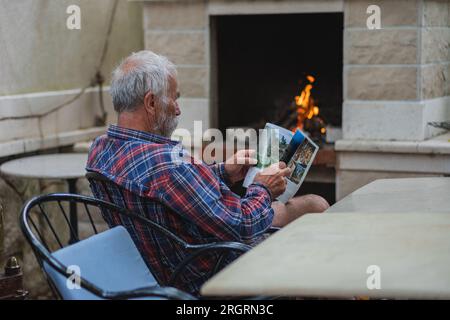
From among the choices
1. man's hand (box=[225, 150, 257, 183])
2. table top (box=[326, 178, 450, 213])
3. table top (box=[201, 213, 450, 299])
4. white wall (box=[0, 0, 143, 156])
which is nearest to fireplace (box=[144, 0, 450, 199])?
white wall (box=[0, 0, 143, 156])

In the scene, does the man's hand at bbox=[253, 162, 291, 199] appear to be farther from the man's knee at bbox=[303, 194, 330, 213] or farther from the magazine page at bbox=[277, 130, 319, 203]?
the man's knee at bbox=[303, 194, 330, 213]

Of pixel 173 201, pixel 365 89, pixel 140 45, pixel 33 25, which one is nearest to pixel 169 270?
pixel 173 201

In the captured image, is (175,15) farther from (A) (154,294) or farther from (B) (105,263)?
(A) (154,294)

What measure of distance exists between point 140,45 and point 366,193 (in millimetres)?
3220

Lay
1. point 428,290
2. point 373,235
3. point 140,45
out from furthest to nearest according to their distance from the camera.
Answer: point 140,45, point 373,235, point 428,290

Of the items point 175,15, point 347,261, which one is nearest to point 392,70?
point 175,15

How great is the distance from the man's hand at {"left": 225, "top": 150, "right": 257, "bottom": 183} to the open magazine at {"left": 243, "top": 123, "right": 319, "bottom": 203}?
0.08 meters

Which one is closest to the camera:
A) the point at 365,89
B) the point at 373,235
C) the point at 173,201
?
the point at 373,235

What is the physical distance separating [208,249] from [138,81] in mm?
600

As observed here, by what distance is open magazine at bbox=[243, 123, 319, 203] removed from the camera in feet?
8.84

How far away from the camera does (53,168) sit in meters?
3.90

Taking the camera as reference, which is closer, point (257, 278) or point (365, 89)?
point (257, 278)

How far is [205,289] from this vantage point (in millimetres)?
1581

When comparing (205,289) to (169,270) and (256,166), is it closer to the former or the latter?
(169,270)
